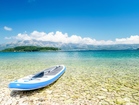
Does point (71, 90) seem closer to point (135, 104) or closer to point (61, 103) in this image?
point (61, 103)

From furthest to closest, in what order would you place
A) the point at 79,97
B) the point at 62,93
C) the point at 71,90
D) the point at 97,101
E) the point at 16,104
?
the point at 71,90, the point at 62,93, the point at 79,97, the point at 97,101, the point at 16,104

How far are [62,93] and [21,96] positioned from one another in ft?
8.94

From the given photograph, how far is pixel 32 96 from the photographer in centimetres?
862

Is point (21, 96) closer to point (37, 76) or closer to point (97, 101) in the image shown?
point (37, 76)

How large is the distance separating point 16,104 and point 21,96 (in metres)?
1.15

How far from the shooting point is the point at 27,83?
8477 millimetres

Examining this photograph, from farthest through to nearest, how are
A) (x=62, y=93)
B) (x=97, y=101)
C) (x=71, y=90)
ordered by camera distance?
(x=71, y=90) < (x=62, y=93) < (x=97, y=101)

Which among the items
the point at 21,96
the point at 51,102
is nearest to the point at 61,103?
the point at 51,102

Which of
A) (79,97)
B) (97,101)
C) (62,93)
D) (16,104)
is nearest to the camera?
(16,104)

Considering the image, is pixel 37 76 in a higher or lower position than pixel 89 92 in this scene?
higher

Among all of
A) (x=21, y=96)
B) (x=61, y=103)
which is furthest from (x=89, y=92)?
(x=21, y=96)

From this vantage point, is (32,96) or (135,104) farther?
(32,96)

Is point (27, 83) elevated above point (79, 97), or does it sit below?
above

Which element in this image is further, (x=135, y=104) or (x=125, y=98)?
(x=125, y=98)
